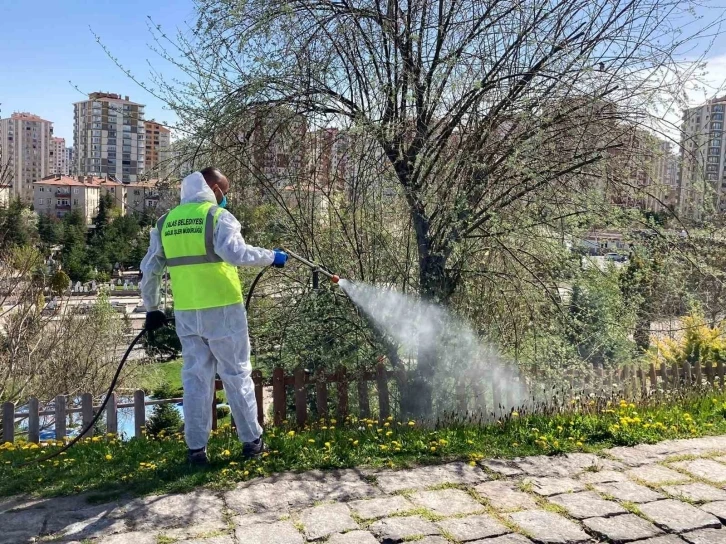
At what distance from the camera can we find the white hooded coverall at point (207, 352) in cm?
403

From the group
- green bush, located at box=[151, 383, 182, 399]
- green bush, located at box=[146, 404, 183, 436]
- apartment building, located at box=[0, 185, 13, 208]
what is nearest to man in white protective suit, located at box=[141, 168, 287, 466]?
apartment building, located at box=[0, 185, 13, 208]

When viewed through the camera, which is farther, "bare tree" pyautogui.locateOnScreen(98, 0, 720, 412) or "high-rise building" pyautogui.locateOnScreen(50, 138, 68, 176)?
"high-rise building" pyautogui.locateOnScreen(50, 138, 68, 176)

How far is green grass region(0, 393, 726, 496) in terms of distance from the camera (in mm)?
3822

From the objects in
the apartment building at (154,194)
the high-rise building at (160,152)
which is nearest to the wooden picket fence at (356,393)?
the apartment building at (154,194)

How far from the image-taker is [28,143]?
10050 cm

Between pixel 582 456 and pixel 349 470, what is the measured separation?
1.57 metres

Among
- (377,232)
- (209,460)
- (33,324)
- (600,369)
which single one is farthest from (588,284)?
(33,324)

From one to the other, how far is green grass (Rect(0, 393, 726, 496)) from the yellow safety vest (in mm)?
1054

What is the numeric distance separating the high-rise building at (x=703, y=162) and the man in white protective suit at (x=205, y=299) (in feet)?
12.8

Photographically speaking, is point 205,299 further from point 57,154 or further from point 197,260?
point 57,154

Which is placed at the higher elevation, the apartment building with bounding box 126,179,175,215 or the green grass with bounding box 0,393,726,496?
the apartment building with bounding box 126,179,175,215

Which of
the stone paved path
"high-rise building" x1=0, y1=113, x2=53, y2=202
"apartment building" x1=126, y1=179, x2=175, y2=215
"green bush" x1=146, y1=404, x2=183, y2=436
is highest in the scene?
"high-rise building" x1=0, y1=113, x2=53, y2=202

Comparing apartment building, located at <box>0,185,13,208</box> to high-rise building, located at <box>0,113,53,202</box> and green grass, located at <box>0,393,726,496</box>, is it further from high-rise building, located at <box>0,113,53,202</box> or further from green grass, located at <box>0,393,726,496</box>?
high-rise building, located at <box>0,113,53,202</box>

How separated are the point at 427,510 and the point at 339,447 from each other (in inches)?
41.8
